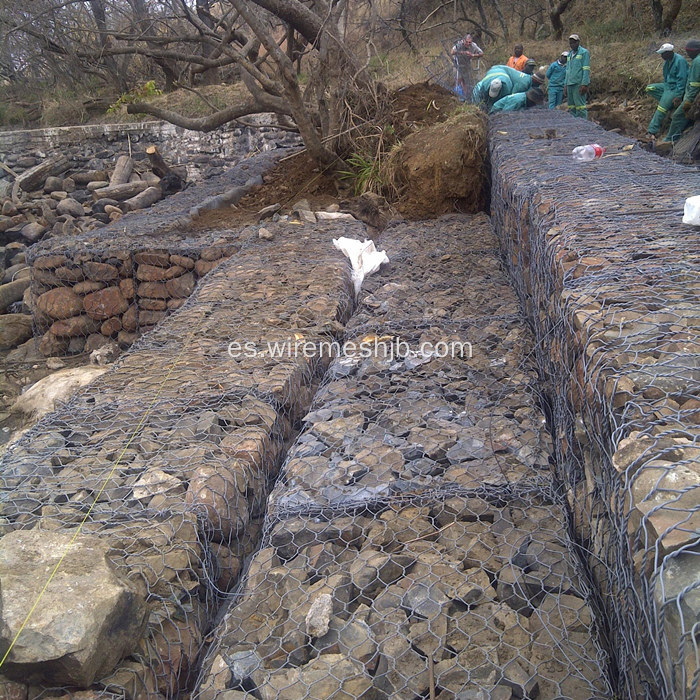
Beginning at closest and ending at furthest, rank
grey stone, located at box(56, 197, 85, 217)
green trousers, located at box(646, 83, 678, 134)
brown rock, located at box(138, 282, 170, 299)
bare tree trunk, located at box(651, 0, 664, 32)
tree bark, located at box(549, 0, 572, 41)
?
1. brown rock, located at box(138, 282, 170, 299)
2. green trousers, located at box(646, 83, 678, 134)
3. grey stone, located at box(56, 197, 85, 217)
4. bare tree trunk, located at box(651, 0, 664, 32)
5. tree bark, located at box(549, 0, 572, 41)

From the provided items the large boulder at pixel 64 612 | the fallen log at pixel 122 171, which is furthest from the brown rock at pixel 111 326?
the fallen log at pixel 122 171

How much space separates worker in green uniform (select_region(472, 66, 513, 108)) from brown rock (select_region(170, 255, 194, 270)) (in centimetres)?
445

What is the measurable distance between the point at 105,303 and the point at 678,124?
7.56 m

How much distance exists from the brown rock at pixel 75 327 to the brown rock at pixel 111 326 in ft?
0.29

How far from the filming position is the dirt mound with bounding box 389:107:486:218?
567 centimetres

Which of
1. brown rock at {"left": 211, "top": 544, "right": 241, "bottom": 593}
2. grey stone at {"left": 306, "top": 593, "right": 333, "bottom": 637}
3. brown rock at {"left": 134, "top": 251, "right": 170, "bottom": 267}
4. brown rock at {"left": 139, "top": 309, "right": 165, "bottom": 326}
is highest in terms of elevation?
grey stone at {"left": 306, "top": 593, "right": 333, "bottom": 637}

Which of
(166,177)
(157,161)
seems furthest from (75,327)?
(166,177)

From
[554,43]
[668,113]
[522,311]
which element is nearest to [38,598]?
[522,311]

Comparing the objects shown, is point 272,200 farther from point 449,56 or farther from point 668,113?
point 668,113

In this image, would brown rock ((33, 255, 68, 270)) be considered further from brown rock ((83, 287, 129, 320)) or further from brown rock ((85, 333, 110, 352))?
brown rock ((85, 333, 110, 352))

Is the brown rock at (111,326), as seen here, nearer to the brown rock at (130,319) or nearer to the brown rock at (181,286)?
the brown rock at (130,319)

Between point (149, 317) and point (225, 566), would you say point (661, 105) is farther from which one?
point (225, 566)

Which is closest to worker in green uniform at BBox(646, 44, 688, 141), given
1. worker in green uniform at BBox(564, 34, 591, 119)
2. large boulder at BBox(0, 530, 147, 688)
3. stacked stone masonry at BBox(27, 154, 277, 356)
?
worker in green uniform at BBox(564, 34, 591, 119)

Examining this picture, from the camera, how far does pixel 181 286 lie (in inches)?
220
